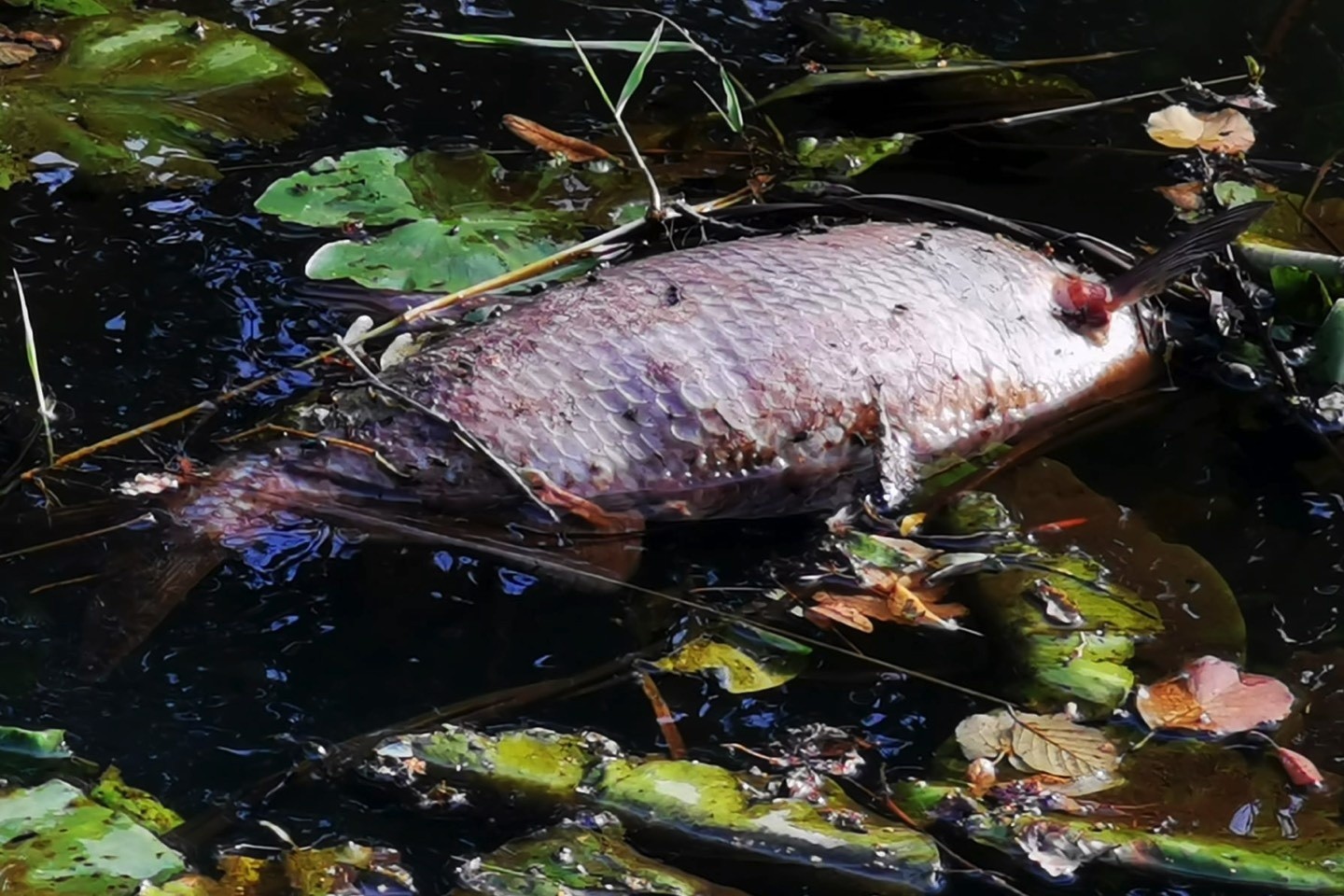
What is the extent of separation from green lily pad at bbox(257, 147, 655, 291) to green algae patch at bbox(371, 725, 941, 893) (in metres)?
1.17

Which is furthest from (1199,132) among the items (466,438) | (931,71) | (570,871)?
(570,871)

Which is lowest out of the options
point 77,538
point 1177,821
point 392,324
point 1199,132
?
point 1177,821

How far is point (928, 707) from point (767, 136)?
6.21 ft

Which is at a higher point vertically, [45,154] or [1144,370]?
[45,154]

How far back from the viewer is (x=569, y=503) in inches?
101

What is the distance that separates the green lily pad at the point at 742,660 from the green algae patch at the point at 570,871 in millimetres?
395

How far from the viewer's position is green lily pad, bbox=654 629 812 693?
2.34m

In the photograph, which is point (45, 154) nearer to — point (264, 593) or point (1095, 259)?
point (264, 593)

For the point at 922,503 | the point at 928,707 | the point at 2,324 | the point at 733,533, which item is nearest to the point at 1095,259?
the point at 922,503

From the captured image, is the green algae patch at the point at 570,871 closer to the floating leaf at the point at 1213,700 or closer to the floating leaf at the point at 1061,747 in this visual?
the floating leaf at the point at 1061,747

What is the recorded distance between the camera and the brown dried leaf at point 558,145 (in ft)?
11.8

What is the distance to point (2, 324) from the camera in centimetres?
294

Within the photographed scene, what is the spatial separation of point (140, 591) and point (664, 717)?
84 cm

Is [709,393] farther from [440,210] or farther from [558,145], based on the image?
[558,145]
